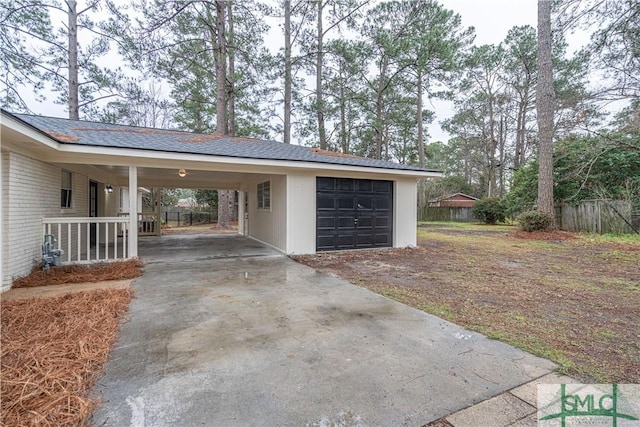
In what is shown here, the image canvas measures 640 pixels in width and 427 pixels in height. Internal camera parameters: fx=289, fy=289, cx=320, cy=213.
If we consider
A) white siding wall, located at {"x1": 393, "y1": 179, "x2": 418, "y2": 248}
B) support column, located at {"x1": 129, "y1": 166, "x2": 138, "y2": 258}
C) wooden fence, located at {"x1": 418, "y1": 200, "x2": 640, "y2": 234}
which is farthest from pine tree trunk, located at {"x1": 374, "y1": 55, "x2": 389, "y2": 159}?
support column, located at {"x1": 129, "y1": 166, "x2": 138, "y2": 258}

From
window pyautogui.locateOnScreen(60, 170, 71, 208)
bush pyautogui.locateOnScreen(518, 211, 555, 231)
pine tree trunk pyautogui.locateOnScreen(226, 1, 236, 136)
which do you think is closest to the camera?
window pyautogui.locateOnScreen(60, 170, 71, 208)

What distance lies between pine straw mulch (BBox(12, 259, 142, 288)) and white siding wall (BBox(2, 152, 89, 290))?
17cm

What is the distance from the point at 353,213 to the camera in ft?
26.6

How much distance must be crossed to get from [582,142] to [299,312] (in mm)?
16025

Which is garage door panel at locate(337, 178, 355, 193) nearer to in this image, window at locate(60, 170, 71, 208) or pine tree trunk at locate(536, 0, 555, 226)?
window at locate(60, 170, 71, 208)

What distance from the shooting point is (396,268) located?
606 centimetres

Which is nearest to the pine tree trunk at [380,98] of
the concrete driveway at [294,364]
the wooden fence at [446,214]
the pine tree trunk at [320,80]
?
the pine tree trunk at [320,80]

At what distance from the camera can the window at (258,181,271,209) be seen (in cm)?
886

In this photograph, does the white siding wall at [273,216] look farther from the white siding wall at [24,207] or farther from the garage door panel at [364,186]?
the white siding wall at [24,207]

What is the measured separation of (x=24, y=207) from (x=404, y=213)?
27.5 feet

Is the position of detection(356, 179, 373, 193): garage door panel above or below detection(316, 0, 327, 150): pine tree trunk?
below

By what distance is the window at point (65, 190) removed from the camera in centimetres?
638

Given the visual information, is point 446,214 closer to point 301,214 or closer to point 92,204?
point 301,214

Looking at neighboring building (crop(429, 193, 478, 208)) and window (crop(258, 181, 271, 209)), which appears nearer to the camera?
window (crop(258, 181, 271, 209))
